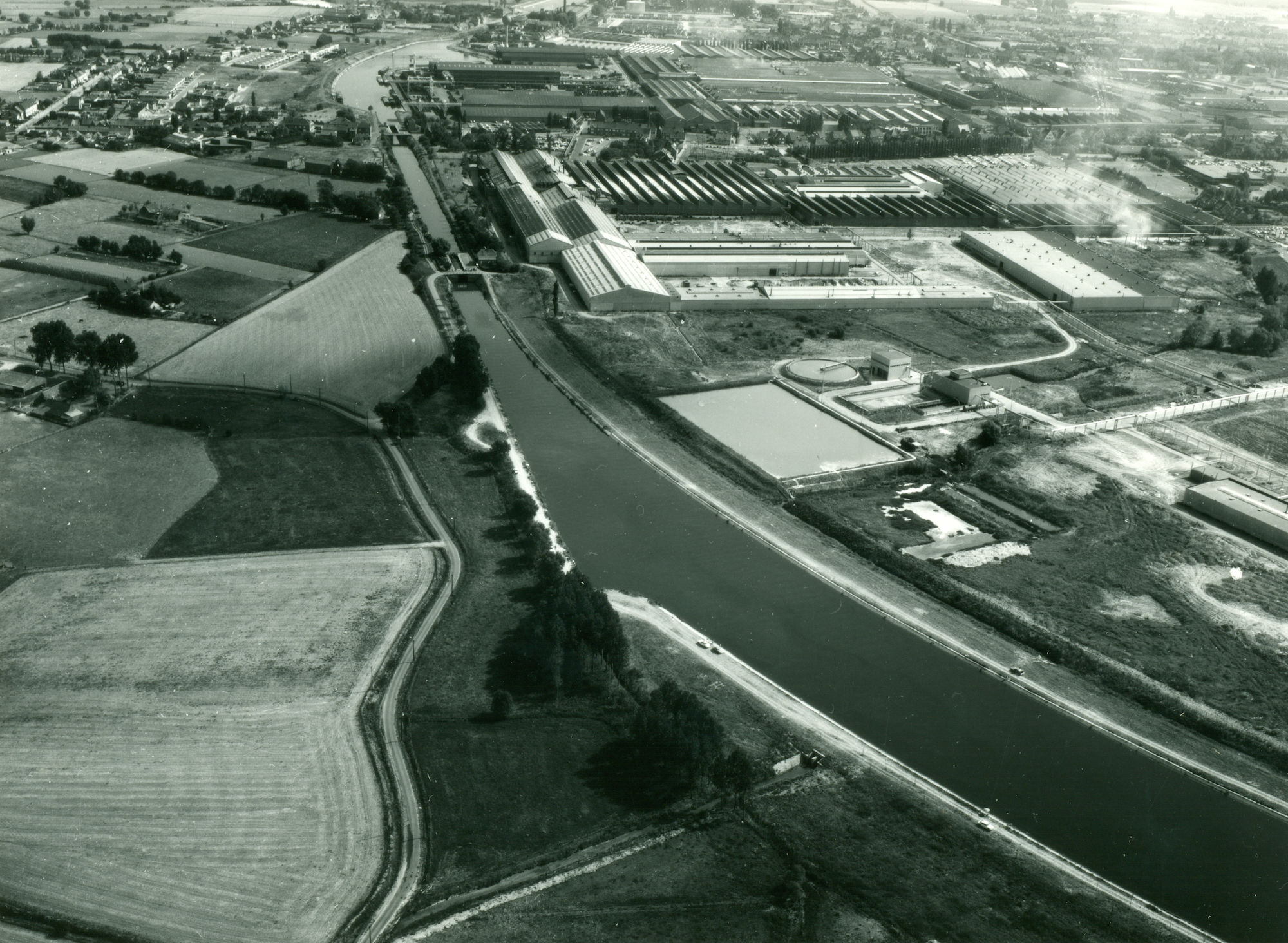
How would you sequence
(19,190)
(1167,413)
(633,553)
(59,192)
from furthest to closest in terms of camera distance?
(19,190) → (59,192) → (1167,413) → (633,553)

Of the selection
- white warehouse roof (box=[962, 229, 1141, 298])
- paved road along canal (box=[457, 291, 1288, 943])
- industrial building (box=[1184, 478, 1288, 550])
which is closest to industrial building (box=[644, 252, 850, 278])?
white warehouse roof (box=[962, 229, 1141, 298])

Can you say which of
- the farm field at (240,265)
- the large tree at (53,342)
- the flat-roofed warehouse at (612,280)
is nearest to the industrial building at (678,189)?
the flat-roofed warehouse at (612,280)

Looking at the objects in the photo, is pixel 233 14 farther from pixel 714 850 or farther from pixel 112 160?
pixel 714 850

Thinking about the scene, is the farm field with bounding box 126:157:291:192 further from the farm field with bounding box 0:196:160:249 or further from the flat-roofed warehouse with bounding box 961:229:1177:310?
the flat-roofed warehouse with bounding box 961:229:1177:310

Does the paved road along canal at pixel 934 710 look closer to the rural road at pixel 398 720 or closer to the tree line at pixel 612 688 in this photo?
the tree line at pixel 612 688

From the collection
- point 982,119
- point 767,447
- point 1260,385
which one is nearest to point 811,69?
point 982,119

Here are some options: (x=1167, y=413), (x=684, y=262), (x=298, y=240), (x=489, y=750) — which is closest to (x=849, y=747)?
(x=489, y=750)

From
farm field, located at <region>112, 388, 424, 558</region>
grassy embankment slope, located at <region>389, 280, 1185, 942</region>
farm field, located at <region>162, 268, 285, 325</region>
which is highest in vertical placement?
farm field, located at <region>162, 268, 285, 325</region>
